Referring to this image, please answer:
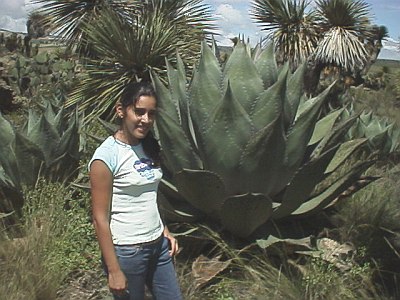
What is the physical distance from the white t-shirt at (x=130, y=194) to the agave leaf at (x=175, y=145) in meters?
1.32

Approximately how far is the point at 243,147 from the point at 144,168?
135 cm

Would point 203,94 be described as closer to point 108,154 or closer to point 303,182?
point 303,182

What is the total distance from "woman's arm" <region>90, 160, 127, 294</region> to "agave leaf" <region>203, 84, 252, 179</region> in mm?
1433

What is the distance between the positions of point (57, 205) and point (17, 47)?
16.6 m

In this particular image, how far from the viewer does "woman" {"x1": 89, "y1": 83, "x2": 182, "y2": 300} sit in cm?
264

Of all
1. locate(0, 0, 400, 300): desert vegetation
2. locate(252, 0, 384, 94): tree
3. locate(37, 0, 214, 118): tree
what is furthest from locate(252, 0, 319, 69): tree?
locate(0, 0, 400, 300): desert vegetation

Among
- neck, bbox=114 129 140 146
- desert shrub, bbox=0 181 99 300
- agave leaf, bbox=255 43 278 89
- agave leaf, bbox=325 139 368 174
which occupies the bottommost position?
desert shrub, bbox=0 181 99 300

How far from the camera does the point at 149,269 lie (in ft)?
9.61

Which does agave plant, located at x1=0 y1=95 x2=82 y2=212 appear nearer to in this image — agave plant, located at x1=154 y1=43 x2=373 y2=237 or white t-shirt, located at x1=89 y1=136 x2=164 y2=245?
agave plant, located at x1=154 y1=43 x2=373 y2=237

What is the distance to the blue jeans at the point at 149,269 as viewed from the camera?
2760mm

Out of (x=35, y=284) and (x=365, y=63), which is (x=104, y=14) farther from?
(x=365, y=63)

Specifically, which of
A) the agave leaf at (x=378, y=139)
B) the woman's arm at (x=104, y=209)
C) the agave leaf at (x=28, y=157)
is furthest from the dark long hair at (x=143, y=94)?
the agave leaf at (x=378, y=139)

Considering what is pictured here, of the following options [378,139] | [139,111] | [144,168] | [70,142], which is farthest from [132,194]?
[378,139]

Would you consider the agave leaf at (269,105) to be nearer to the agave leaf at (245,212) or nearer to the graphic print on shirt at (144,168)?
the agave leaf at (245,212)
